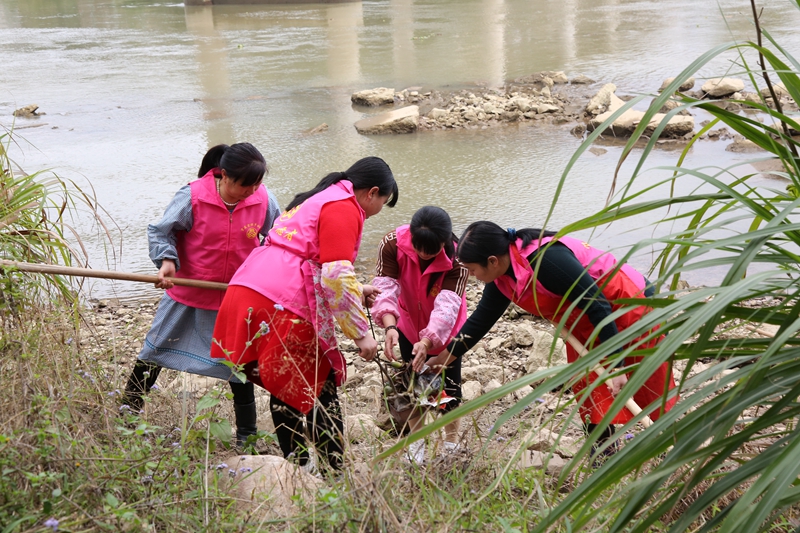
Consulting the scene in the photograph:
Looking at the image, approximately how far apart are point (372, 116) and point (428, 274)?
6.61 meters

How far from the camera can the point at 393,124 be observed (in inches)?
341

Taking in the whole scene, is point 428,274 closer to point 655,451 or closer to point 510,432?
point 510,432

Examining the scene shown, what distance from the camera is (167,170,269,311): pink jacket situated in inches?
121

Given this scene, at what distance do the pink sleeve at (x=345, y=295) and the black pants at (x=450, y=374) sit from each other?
518 millimetres

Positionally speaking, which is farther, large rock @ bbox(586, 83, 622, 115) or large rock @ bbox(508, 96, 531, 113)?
large rock @ bbox(508, 96, 531, 113)

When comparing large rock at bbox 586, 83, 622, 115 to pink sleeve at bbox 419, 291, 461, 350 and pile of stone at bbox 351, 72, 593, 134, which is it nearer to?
pile of stone at bbox 351, 72, 593, 134

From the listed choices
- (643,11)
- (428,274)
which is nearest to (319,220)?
(428,274)

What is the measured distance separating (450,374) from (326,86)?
8800mm

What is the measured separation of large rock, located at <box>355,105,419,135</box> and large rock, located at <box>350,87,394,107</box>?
1147 mm

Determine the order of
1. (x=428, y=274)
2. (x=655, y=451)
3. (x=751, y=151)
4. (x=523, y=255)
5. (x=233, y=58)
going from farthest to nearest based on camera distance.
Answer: (x=233, y=58)
(x=751, y=151)
(x=428, y=274)
(x=523, y=255)
(x=655, y=451)

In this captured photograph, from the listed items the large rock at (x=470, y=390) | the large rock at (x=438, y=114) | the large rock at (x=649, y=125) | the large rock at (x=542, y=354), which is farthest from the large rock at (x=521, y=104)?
the large rock at (x=470, y=390)

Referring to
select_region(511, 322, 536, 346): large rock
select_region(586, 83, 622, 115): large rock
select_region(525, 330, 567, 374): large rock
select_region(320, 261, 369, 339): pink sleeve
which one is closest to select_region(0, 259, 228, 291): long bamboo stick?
select_region(320, 261, 369, 339): pink sleeve

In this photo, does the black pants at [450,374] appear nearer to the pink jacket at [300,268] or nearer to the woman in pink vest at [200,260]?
the pink jacket at [300,268]

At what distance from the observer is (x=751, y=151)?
754 cm
